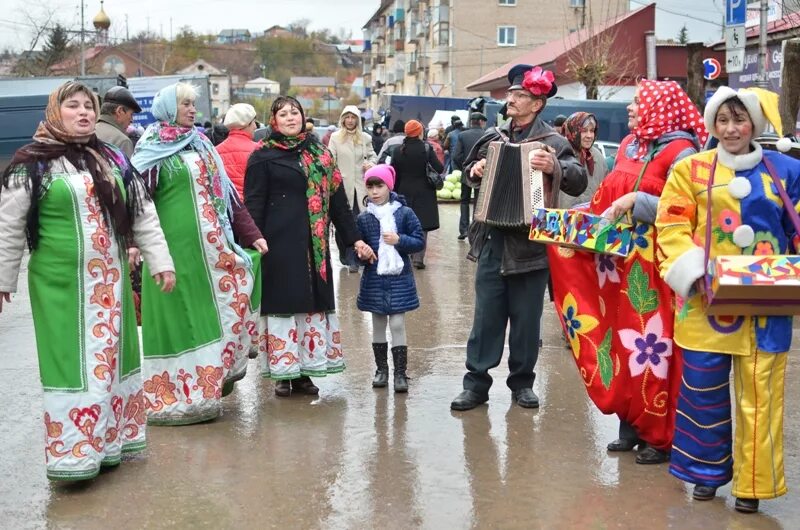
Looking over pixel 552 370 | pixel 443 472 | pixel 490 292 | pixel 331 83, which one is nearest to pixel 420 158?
pixel 552 370

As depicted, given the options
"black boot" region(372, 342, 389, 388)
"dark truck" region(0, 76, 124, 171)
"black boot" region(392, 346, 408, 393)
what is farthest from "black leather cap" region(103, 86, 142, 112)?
"dark truck" region(0, 76, 124, 171)

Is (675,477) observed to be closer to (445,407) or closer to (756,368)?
(756,368)

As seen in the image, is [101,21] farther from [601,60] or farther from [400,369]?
[400,369]

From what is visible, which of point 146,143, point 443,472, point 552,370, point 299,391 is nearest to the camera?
point 443,472

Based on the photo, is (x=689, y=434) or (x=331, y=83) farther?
(x=331, y=83)

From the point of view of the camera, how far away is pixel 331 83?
Result: 129625 mm

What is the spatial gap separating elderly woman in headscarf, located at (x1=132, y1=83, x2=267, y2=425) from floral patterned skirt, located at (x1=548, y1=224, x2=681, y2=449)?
6.38 feet

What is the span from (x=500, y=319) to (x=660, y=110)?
5.74ft

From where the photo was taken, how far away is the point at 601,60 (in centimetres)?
3488

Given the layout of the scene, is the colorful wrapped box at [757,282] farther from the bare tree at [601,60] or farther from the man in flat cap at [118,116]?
the bare tree at [601,60]

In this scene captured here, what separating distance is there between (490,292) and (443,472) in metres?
1.52

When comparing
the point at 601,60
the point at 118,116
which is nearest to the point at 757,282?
the point at 118,116

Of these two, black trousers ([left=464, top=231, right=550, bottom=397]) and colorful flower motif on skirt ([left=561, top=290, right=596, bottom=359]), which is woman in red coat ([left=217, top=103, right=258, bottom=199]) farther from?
colorful flower motif on skirt ([left=561, top=290, right=596, bottom=359])

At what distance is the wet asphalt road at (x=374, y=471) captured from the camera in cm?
497
